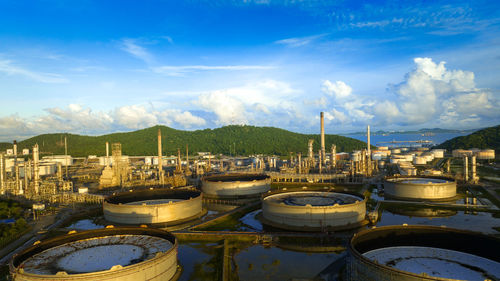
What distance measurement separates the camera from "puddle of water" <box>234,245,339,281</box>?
104 feet

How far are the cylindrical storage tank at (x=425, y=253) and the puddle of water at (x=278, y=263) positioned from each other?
16.2 feet

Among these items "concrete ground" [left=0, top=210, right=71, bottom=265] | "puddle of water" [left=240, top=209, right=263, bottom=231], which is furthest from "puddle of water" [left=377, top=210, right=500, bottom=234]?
"concrete ground" [left=0, top=210, right=71, bottom=265]

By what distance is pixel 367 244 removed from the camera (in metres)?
32.6

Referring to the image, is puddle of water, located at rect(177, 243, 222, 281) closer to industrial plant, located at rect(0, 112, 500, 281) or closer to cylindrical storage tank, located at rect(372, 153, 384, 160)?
industrial plant, located at rect(0, 112, 500, 281)

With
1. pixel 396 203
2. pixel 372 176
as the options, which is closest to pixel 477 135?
pixel 372 176

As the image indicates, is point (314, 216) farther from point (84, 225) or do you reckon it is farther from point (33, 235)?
point (33, 235)

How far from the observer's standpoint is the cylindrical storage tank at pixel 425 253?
26.6m

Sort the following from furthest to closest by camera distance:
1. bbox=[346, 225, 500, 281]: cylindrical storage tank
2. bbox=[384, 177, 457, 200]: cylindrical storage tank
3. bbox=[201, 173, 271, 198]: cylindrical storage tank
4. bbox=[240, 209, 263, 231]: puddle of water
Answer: bbox=[201, 173, 271, 198]: cylindrical storage tank, bbox=[384, 177, 457, 200]: cylindrical storage tank, bbox=[240, 209, 263, 231]: puddle of water, bbox=[346, 225, 500, 281]: cylindrical storage tank

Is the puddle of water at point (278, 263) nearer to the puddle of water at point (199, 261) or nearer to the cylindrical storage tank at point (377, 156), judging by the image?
the puddle of water at point (199, 261)

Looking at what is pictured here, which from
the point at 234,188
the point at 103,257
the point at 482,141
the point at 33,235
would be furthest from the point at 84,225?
the point at 482,141

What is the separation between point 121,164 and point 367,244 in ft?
240

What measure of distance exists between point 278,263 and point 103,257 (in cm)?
1913

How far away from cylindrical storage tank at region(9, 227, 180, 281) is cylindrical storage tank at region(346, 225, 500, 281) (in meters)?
18.6

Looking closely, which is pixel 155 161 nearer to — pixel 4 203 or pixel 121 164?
pixel 121 164
